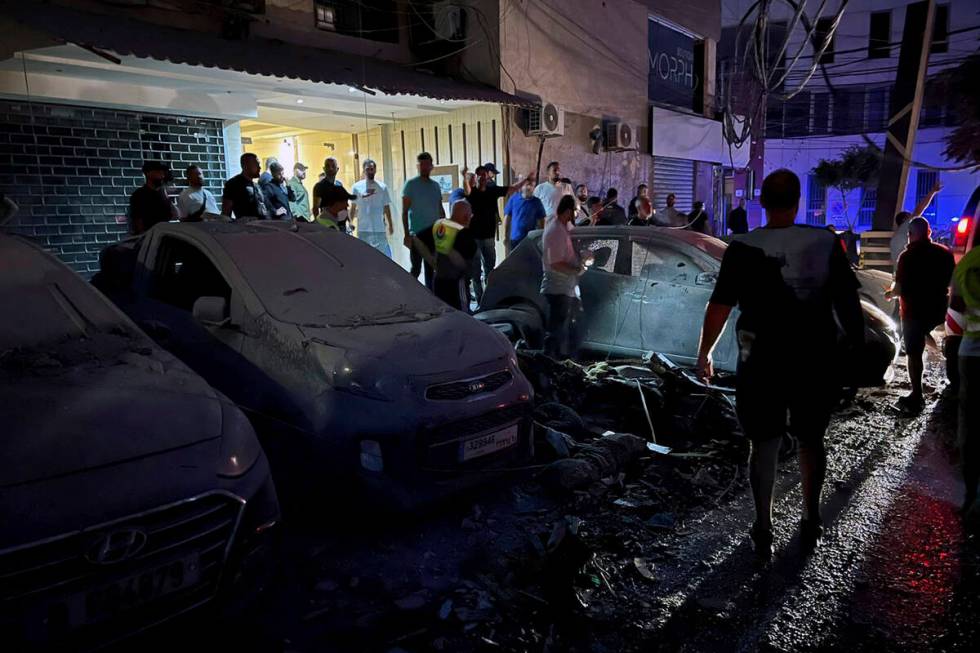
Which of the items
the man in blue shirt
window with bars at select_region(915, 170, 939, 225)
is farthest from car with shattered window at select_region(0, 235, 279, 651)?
window with bars at select_region(915, 170, 939, 225)

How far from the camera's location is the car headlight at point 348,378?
371 centimetres

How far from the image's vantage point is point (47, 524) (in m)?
2.14

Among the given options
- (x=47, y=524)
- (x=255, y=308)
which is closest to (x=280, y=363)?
(x=255, y=308)

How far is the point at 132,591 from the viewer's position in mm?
2270

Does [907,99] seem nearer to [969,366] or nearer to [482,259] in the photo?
[482,259]

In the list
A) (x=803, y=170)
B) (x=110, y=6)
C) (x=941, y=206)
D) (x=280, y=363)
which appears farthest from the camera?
(x=803, y=170)

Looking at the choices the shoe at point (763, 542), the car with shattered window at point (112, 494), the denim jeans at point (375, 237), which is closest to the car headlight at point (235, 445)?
the car with shattered window at point (112, 494)

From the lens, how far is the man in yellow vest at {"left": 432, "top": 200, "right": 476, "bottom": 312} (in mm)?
7395

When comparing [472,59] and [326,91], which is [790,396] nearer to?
[326,91]

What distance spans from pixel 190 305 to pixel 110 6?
588 centimetres

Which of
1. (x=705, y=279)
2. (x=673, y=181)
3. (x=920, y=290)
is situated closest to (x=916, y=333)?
(x=920, y=290)

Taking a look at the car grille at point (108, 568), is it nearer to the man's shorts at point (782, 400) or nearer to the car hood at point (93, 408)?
the car hood at point (93, 408)

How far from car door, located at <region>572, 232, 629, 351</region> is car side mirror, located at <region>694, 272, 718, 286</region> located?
0.79 metres

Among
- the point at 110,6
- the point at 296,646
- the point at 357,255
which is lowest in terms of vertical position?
the point at 296,646
